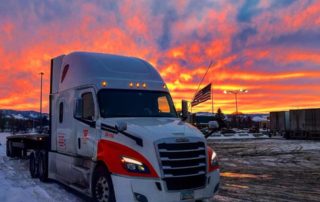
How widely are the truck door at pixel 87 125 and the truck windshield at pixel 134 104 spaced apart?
26 cm

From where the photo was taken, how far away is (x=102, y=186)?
27.7 ft

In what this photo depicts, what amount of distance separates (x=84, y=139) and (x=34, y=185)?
3.60m

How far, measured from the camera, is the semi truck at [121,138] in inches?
302

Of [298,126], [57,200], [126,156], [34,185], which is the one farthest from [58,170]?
[298,126]

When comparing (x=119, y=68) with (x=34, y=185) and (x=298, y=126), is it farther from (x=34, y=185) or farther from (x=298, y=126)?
(x=298, y=126)

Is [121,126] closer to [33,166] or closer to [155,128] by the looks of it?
[155,128]

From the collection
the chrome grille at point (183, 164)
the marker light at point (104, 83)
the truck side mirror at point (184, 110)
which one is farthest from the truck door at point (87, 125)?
the truck side mirror at point (184, 110)

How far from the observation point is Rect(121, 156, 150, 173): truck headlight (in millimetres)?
7629

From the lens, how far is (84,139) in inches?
376

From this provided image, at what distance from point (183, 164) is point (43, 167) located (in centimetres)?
662

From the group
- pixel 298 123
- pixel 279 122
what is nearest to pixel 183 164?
pixel 298 123

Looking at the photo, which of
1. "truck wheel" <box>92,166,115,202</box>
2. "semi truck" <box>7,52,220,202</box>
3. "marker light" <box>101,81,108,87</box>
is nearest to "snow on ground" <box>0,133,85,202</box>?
"semi truck" <box>7,52,220,202</box>

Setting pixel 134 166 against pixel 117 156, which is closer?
pixel 134 166

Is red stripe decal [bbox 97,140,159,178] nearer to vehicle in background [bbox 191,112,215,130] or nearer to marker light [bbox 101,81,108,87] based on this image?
marker light [bbox 101,81,108,87]
